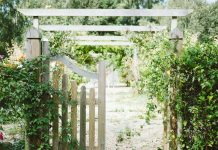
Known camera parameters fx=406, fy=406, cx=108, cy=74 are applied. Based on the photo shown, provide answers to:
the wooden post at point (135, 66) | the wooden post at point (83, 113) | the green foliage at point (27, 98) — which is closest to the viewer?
the green foliage at point (27, 98)

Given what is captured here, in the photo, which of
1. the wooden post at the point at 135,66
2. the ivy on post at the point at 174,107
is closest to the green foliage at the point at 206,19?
the wooden post at the point at 135,66

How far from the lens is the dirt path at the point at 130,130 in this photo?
7590 millimetres

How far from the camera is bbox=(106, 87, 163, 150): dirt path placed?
7.59 m

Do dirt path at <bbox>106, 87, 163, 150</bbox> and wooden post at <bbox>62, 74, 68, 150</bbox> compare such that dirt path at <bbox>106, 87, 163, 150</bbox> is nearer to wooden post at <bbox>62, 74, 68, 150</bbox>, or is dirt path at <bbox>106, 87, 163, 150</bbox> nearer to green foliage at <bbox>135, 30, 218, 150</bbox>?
green foliage at <bbox>135, 30, 218, 150</bbox>

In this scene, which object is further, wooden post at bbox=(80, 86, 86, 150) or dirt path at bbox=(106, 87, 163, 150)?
dirt path at bbox=(106, 87, 163, 150)

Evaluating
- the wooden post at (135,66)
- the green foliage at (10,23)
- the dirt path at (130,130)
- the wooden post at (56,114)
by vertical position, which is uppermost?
the green foliage at (10,23)

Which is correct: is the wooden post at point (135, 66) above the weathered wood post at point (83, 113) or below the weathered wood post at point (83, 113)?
below

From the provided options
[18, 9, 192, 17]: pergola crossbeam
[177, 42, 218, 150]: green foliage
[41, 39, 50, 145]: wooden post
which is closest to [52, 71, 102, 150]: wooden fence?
[41, 39, 50, 145]: wooden post

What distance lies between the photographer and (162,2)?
43.5 meters

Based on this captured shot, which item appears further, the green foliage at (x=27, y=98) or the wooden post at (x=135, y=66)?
the wooden post at (x=135, y=66)

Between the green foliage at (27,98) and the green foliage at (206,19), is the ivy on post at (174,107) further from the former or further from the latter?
the green foliage at (206,19)

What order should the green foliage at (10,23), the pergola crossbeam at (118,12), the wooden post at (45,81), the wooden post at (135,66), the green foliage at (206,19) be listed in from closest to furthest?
the wooden post at (45,81), the pergola crossbeam at (118,12), the wooden post at (135,66), the green foliage at (10,23), the green foliage at (206,19)

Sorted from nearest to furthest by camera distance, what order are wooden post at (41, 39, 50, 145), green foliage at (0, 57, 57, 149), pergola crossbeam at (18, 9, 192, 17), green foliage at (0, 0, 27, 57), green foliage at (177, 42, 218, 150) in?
green foliage at (177, 42, 218, 150) → green foliage at (0, 57, 57, 149) → wooden post at (41, 39, 50, 145) → pergola crossbeam at (18, 9, 192, 17) → green foliage at (0, 0, 27, 57)

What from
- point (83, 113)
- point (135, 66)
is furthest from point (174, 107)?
point (135, 66)
